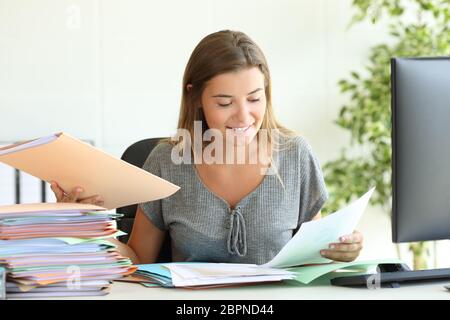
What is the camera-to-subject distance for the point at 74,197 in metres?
1.44

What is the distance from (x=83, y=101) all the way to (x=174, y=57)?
0.45 metres

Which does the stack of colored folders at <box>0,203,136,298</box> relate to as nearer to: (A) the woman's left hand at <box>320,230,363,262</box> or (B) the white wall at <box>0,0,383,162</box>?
(A) the woman's left hand at <box>320,230,363,262</box>

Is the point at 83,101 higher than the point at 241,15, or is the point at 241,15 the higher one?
the point at 241,15

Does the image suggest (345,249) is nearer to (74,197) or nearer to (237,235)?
(237,235)

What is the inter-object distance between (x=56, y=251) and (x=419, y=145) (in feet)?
2.16

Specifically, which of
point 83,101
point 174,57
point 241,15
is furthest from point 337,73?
point 83,101

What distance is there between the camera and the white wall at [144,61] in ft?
10.7

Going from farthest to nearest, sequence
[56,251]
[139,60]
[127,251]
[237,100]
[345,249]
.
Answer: [139,60]
[127,251]
[237,100]
[345,249]
[56,251]

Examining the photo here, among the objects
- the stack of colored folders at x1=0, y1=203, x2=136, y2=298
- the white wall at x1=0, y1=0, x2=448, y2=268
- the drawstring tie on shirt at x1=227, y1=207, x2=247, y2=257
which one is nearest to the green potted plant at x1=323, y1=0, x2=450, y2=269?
the white wall at x1=0, y1=0, x2=448, y2=268

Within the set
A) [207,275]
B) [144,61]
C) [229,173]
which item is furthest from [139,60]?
[207,275]

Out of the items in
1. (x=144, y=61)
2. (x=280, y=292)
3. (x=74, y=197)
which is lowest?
(x=280, y=292)

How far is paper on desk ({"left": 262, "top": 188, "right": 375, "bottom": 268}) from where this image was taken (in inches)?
A: 52.5
